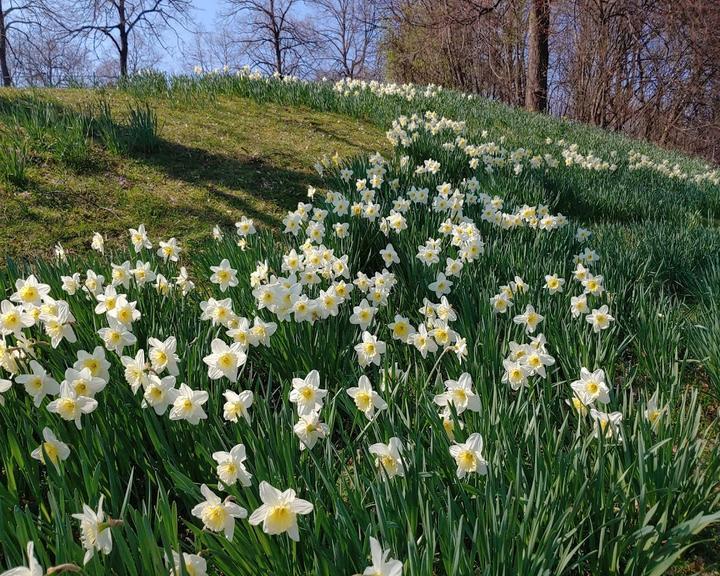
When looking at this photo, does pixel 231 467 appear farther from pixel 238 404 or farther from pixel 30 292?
pixel 30 292

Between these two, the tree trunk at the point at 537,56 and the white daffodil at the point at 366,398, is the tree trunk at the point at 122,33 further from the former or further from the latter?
the white daffodil at the point at 366,398

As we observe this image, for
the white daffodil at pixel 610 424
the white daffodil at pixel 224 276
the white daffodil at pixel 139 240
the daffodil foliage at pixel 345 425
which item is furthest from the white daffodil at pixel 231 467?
the white daffodil at pixel 139 240

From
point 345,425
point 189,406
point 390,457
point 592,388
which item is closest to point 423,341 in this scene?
point 345,425

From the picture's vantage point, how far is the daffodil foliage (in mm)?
1138

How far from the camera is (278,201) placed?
472cm

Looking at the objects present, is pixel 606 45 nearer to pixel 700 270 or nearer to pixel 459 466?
pixel 700 270

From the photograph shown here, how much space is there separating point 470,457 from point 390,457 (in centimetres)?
22

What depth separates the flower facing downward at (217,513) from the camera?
1098mm

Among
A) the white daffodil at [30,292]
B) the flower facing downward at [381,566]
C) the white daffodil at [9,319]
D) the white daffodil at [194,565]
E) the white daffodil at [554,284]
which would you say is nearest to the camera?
the flower facing downward at [381,566]

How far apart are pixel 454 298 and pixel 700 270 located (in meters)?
1.88

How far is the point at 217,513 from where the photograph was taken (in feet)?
3.62

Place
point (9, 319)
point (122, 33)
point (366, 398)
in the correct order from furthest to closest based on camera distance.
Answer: point (122, 33)
point (9, 319)
point (366, 398)

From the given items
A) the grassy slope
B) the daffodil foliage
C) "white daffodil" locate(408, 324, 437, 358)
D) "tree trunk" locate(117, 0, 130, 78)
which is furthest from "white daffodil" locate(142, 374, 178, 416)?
"tree trunk" locate(117, 0, 130, 78)

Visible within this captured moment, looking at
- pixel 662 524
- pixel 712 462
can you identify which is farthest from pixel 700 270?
pixel 662 524
